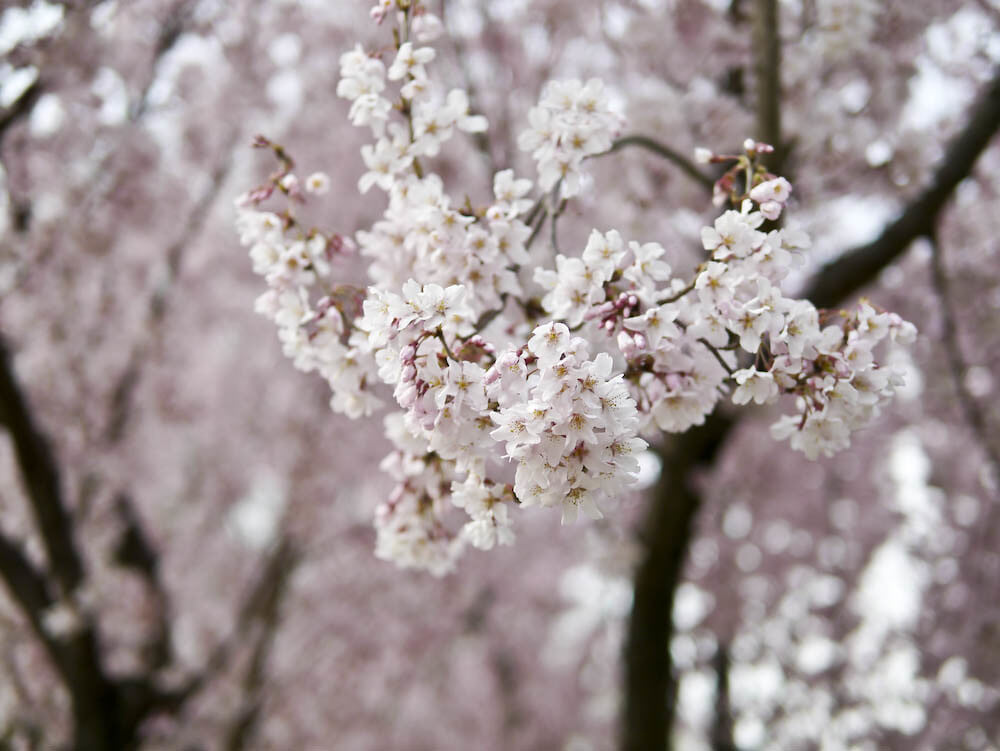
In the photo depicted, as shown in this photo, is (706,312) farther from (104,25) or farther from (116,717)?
(116,717)

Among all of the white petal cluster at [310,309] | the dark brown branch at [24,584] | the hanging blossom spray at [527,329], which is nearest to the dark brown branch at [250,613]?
the dark brown branch at [24,584]

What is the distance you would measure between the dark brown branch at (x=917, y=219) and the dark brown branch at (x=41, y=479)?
4.92 meters

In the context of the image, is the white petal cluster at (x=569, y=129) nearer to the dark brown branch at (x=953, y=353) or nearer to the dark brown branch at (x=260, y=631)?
the dark brown branch at (x=953, y=353)

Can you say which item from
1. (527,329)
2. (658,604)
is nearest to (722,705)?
(658,604)

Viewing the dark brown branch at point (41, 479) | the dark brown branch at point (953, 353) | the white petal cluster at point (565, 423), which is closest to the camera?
the white petal cluster at point (565, 423)

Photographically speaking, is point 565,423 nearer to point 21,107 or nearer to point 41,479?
point 21,107

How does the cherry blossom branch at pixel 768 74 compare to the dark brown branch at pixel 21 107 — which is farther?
the dark brown branch at pixel 21 107

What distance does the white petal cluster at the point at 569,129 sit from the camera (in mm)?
2295

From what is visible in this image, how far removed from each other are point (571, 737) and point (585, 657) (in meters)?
1.56

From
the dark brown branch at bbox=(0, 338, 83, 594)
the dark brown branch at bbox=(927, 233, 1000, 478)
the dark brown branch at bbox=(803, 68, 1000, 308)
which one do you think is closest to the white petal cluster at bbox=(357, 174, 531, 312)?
the dark brown branch at bbox=(803, 68, 1000, 308)

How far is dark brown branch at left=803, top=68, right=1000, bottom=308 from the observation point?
4.15m

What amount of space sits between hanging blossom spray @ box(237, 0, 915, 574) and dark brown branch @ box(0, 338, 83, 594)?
10.1 feet

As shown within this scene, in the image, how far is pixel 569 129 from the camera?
2281 millimetres

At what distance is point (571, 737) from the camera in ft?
45.1
